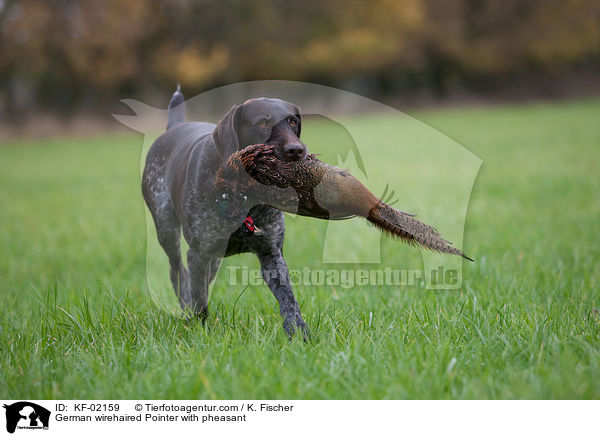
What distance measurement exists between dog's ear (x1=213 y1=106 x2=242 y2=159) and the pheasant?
135mm

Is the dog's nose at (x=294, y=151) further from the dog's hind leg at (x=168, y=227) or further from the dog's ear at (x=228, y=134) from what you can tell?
the dog's hind leg at (x=168, y=227)

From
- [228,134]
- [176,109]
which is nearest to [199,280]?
[228,134]

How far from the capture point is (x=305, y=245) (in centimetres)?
544

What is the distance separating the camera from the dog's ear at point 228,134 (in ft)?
9.62

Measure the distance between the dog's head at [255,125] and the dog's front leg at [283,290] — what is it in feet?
2.40

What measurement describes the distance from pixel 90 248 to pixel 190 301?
9.56ft

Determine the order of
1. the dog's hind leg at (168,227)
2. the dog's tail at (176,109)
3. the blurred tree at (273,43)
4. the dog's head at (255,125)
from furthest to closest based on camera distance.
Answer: the blurred tree at (273,43) → the dog's tail at (176,109) → the dog's hind leg at (168,227) → the dog's head at (255,125)

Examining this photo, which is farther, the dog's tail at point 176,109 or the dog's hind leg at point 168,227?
the dog's tail at point 176,109

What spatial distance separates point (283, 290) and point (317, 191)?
751 mm

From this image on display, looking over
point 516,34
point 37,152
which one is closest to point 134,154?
point 37,152

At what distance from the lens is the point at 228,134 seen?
9.71 ft
